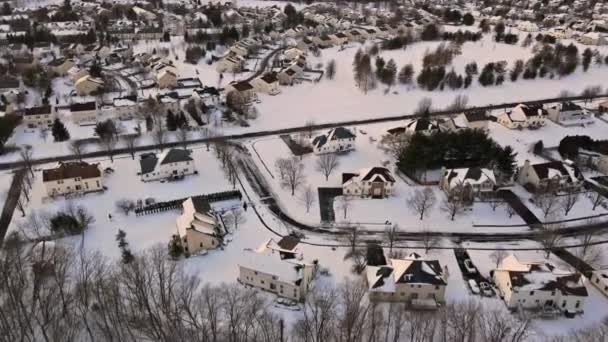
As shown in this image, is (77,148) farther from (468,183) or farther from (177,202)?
(468,183)

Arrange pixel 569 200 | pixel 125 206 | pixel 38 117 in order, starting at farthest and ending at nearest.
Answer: pixel 38 117 < pixel 569 200 < pixel 125 206

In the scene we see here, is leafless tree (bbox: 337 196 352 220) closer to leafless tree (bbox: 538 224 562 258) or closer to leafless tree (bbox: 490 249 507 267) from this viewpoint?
leafless tree (bbox: 490 249 507 267)

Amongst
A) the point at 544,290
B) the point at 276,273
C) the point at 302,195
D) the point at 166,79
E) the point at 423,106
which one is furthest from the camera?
the point at 166,79

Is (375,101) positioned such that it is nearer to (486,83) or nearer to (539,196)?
(486,83)

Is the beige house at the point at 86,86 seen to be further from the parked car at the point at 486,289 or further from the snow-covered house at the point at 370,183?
the parked car at the point at 486,289

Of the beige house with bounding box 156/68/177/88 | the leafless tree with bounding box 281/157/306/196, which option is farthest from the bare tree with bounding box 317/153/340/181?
the beige house with bounding box 156/68/177/88

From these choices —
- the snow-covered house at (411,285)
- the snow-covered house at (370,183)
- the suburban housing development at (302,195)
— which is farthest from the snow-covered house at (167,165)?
the snow-covered house at (411,285)

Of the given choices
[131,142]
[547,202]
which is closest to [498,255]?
[547,202]

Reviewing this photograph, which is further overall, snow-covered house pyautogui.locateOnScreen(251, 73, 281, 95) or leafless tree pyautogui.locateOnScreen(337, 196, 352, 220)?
snow-covered house pyautogui.locateOnScreen(251, 73, 281, 95)
